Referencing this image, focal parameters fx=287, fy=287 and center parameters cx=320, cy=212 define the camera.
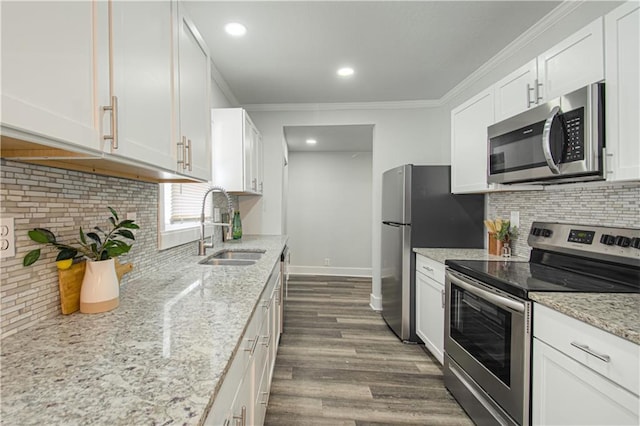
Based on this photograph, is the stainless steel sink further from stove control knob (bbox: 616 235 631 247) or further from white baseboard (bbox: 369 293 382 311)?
stove control knob (bbox: 616 235 631 247)

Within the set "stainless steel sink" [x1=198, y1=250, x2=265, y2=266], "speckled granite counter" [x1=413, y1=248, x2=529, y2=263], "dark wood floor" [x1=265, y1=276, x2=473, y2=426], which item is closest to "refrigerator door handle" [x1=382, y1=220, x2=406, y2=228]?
"speckled granite counter" [x1=413, y1=248, x2=529, y2=263]

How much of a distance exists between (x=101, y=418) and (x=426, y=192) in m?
2.57

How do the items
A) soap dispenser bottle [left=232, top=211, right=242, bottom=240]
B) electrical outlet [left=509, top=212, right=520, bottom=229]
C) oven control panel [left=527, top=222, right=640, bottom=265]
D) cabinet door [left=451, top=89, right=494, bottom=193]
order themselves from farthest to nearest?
soap dispenser bottle [left=232, top=211, right=242, bottom=240]
electrical outlet [left=509, top=212, right=520, bottom=229]
cabinet door [left=451, top=89, right=494, bottom=193]
oven control panel [left=527, top=222, right=640, bottom=265]

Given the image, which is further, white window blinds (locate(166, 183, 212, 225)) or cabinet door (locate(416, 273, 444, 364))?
cabinet door (locate(416, 273, 444, 364))

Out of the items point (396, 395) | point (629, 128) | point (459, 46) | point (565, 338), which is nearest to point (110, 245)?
point (565, 338)

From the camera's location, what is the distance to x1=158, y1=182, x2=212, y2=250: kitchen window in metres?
1.71

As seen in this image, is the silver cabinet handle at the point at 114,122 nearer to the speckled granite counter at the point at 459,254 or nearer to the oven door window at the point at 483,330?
the oven door window at the point at 483,330

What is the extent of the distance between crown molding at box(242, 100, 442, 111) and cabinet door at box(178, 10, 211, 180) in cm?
208

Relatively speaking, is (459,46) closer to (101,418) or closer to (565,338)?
(565,338)

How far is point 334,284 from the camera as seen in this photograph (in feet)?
15.7

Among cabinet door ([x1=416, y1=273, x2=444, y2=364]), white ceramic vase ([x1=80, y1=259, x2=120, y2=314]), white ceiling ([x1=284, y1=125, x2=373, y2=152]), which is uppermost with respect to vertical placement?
white ceiling ([x1=284, y1=125, x2=373, y2=152])

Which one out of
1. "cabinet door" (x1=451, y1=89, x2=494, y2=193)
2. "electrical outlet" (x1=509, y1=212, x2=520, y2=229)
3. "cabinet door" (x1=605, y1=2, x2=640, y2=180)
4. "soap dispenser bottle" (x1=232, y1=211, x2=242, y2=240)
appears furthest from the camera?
"soap dispenser bottle" (x1=232, y1=211, x2=242, y2=240)

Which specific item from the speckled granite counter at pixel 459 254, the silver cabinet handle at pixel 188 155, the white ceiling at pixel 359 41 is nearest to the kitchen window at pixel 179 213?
the silver cabinet handle at pixel 188 155

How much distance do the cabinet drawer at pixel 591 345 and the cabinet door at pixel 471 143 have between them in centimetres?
114
